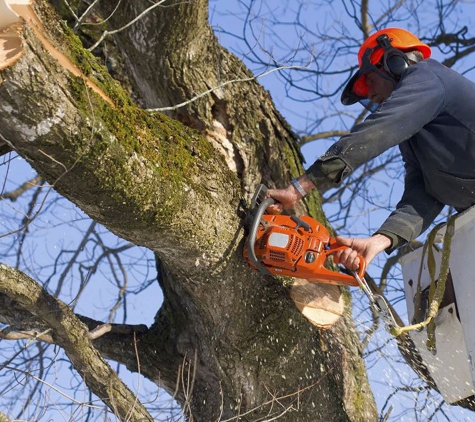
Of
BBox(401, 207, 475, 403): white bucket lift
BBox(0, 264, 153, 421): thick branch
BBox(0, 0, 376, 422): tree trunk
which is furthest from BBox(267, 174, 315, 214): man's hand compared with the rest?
BBox(0, 264, 153, 421): thick branch

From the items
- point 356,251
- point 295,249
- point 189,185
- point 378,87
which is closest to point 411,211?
point 356,251

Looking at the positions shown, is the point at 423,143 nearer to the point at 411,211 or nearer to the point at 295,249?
the point at 411,211

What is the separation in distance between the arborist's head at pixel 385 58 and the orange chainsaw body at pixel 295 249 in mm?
828

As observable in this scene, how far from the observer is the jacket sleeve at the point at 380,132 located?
Result: 285 centimetres

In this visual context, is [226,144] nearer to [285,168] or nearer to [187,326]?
[285,168]

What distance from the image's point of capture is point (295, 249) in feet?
9.34

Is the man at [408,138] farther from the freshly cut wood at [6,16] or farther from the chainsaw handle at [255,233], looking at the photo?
the freshly cut wood at [6,16]

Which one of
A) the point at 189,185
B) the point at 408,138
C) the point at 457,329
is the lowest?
the point at 189,185

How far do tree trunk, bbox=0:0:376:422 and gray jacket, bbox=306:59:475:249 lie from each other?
46cm

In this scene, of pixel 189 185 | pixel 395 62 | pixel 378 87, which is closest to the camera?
pixel 189 185

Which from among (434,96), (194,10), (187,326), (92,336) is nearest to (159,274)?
(187,326)

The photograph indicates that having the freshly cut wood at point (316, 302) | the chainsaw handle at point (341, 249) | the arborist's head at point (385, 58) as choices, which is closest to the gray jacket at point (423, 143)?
the arborist's head at point (385, 58)

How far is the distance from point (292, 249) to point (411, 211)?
2.50 ft

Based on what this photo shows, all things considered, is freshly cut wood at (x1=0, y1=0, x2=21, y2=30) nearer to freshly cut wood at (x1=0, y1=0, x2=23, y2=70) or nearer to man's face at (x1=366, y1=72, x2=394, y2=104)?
freshly cut wood at (x1=0, y1=0, x2=23, y2=70)
